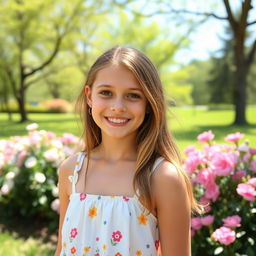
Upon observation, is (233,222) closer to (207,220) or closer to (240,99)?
(207,220)

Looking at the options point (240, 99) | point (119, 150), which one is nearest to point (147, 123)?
point (119, 150)

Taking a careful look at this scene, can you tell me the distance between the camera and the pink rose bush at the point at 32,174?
11.4ft

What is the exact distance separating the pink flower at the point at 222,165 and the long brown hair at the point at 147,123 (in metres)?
1.09

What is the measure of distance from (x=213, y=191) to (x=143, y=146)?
123cm

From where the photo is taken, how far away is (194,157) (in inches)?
103

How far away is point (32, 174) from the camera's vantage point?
11.7 ft

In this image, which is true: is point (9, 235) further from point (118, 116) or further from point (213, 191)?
point (118, 116)

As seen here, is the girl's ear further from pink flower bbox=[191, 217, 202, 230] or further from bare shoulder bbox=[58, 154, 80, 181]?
pink flower bbox=[191, 217, 202, 230]

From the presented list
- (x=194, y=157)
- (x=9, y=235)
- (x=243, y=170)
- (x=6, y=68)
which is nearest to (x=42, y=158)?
(x=9, y=235)

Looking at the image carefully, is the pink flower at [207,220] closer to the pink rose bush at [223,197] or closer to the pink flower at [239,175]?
the pink rose bush at [223,197]

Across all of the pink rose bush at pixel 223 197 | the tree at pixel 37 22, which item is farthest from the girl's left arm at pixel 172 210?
the tree at pixel 37 22

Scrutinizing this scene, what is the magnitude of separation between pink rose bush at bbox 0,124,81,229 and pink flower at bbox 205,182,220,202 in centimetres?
145

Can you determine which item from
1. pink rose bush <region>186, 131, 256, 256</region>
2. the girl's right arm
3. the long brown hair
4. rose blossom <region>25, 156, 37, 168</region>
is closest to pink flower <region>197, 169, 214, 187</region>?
pink rose bush <region>186, 131, 256, 256</region>

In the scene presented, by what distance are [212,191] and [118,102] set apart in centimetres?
139
